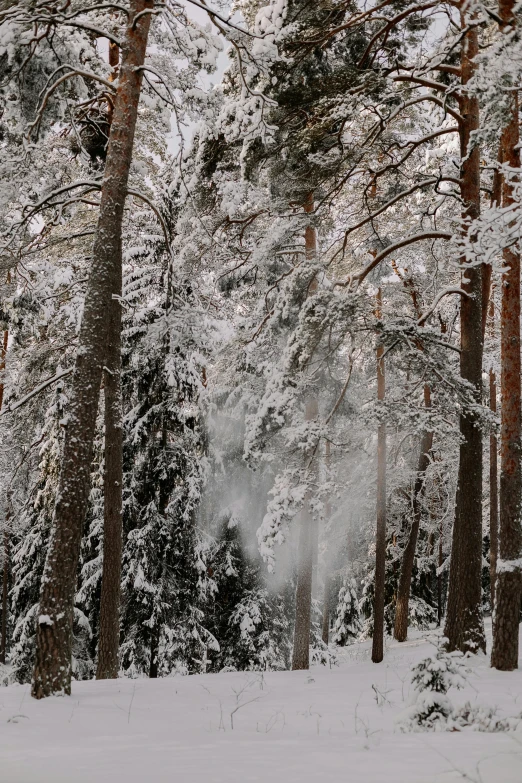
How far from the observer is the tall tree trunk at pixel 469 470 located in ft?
27.0

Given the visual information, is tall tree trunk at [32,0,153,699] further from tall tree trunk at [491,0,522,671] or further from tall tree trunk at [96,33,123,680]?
tall tree trunk at [491,0,522,671]

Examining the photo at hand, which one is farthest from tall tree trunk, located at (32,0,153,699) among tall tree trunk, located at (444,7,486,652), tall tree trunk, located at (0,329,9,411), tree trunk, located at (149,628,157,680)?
tree trunk, located at (149,628,157,680)

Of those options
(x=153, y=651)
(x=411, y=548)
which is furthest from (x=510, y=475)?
(x=411, y=548)

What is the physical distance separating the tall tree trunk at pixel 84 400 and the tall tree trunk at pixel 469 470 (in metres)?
4.63

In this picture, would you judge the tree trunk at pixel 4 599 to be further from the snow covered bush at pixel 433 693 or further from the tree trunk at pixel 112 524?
the snow covered bush at pixel 433 693

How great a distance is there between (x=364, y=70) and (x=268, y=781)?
28.1 feet

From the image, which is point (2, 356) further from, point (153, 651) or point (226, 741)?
point (226, 741)

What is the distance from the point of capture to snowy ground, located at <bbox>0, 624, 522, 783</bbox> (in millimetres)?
2943

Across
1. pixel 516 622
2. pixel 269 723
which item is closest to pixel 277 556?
pixel 516 622

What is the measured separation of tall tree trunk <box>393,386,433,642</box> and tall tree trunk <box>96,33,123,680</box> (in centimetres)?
1003

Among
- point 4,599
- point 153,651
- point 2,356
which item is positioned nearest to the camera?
point 153,651

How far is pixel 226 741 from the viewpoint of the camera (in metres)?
3.96

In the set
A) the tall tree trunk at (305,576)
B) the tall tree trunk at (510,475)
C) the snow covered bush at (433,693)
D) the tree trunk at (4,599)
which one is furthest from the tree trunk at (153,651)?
the tree trunk at (4,599)

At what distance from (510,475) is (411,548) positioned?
919 centimetres
